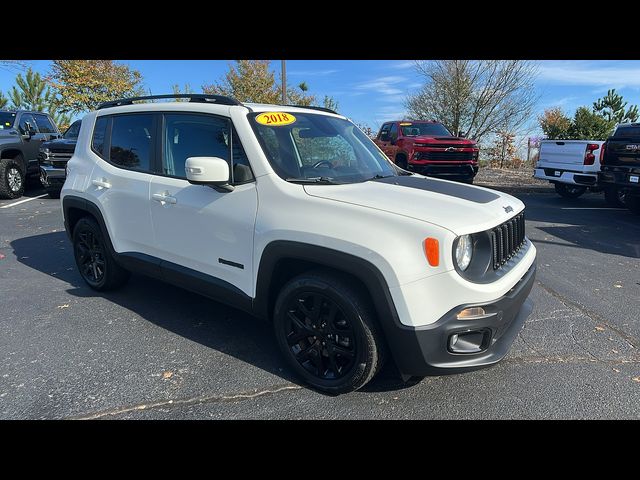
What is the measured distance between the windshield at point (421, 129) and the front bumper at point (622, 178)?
191 inches

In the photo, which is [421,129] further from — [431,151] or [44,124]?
[44,124]

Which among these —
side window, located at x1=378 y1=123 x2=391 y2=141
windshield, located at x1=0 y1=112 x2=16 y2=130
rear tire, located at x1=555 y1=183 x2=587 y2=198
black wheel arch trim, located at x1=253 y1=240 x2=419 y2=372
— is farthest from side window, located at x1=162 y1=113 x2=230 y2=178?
rear tire, located at x1=555 y1=183 x2=587 y2=198

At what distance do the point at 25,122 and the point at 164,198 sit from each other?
10.6 meters

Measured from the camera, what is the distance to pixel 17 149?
10570 mm

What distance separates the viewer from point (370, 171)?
11.1 ft

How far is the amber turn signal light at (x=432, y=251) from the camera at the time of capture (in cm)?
225

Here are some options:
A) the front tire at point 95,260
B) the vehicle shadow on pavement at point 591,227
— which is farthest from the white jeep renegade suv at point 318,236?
the vehicle shadow on pavement at point 591,227

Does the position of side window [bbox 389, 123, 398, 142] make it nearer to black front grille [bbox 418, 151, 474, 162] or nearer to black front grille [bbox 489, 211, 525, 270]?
black front grille [bbox 418, 151, 474, 162]

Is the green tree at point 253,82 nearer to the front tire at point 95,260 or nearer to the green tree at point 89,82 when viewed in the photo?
the green tree at point 89,82

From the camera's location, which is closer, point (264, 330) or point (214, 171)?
point (214, 171)
